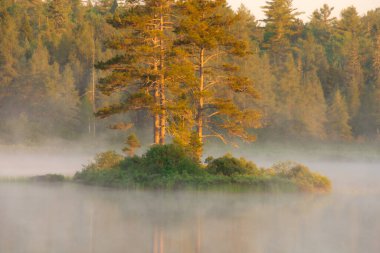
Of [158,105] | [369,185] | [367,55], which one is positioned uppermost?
[367,55]

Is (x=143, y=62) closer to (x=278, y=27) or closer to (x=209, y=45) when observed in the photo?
(x=209, y=45)

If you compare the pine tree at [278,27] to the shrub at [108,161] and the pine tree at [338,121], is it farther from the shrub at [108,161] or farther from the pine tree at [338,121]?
the shrub at [108,161]

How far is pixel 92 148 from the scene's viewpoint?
76.7 metres

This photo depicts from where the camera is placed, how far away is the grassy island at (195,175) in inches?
1380

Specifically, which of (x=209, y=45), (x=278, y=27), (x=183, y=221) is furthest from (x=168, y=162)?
(x=278, y=27)

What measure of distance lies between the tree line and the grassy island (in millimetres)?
2445

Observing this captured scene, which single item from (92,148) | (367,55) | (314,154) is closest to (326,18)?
(367,55)

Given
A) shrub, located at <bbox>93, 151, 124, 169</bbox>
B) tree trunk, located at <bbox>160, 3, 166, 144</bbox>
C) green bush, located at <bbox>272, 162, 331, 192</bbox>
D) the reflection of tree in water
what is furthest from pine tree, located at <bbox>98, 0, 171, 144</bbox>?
green bush, located at <bbox>272, 162, 331, 192</bbox>

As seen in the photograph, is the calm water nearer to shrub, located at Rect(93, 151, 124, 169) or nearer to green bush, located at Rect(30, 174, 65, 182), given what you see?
green bush, located at Rect(30, 174, 65, 182)

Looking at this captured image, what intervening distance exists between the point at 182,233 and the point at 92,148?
56.9 m

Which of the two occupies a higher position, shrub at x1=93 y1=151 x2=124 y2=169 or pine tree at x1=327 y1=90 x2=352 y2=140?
pine tree at x1=327 y1=90 x2=352 y2=140

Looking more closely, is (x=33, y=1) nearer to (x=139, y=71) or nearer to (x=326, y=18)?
(x=326, y=18)

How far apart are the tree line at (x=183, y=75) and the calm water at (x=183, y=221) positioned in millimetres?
8916

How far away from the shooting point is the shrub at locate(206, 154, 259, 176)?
36875 millimetres
